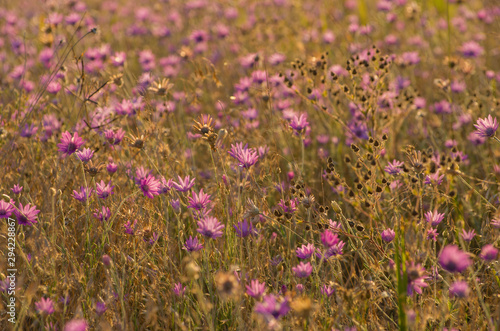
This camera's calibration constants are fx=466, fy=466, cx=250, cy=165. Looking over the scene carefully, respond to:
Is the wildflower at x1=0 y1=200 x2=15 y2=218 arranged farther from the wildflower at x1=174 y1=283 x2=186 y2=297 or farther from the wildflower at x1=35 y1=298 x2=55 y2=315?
the wildflower at x1=174 y1=283 x2=186 y2=297

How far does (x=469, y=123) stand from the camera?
3209mm

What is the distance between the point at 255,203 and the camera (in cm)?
221

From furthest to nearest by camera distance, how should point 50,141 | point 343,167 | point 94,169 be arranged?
point 343,167 → point 50,141 → point 94,169

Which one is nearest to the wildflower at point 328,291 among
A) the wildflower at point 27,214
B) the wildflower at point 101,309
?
the wildflower at point 101,309

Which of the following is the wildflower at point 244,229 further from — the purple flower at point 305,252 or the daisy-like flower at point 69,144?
the daisy-like flower at point 69,144

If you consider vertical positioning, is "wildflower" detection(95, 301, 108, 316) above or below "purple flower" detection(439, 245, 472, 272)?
below

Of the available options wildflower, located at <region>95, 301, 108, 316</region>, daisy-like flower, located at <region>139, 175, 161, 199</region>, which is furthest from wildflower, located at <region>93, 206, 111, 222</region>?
wildflower, located at <region>95, 301, 108, 316</region>

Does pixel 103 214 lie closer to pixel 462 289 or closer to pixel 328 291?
pixel 328 291

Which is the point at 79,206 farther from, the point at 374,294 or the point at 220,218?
the point at 374,294

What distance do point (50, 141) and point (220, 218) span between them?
4.13ft

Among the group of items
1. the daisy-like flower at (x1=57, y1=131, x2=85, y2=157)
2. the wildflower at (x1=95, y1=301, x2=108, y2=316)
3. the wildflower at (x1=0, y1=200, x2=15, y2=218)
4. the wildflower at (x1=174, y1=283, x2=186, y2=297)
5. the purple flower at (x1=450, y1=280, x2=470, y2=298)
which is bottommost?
the wildflower at (x1=174, y1=283, x2=186, y2=297)

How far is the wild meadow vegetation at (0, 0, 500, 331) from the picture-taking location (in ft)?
5.47

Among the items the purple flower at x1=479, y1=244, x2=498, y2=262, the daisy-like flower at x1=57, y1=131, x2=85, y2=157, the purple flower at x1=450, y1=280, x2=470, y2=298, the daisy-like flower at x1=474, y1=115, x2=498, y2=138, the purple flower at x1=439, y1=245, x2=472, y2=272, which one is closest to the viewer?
the purple flower at x1=439, y1=245, x2=472, y2=272

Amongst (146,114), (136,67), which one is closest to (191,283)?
(146,114)
